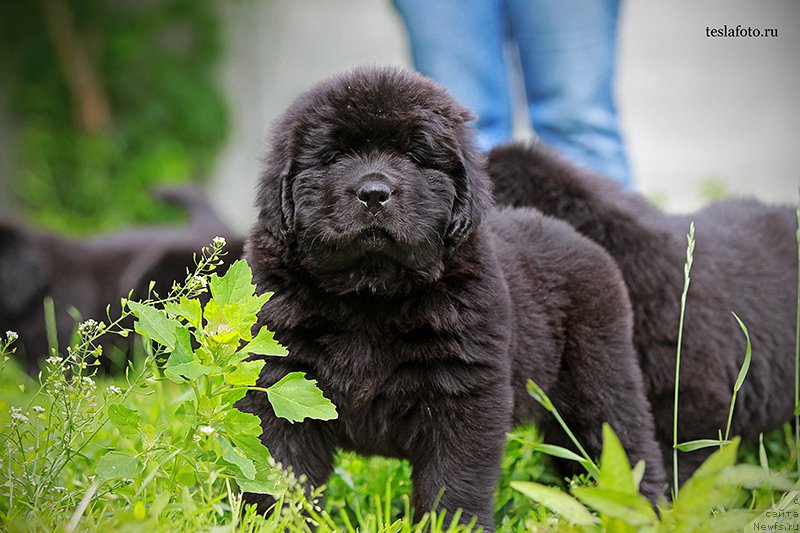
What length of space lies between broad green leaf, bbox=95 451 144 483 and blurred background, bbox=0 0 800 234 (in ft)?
22.6

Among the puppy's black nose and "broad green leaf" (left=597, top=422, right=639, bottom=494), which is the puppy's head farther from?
"broad green leaf" (left=597, top=422, right=639, bottom=494)

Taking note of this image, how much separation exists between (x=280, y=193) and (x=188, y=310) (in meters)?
0.47

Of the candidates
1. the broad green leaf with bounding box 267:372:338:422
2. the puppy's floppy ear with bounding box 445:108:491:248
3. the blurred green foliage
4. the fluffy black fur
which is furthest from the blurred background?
the broad green leaf with bounding box 267:372:338:422

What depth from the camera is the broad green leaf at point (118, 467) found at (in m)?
2.06

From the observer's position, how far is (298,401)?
7.00 ft

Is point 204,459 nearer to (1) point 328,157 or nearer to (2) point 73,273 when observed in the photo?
(1) point 328,157

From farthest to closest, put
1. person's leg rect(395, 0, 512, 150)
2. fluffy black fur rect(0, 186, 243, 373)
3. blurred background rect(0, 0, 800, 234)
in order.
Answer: blurred background rect(0, 0, 800, 234) < fluffy black fur rect(0, 186, 243, 373) < person's leg rect(395, 0, 512, 150)

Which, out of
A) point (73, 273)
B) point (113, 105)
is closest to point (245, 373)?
point (73, 273)

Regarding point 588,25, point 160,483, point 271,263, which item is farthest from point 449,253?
point 588,25

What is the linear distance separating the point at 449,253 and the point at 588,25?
1.84 m

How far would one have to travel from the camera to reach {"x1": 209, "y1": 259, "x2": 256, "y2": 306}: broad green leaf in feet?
7.00

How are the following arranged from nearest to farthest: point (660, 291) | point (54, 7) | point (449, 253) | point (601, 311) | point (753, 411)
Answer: point (449, 253), point (601, 311), point (660, 291), point (753, 411), point (54, 7)

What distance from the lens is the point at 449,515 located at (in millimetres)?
2303

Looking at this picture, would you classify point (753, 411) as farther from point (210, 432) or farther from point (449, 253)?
point (210, 432)
